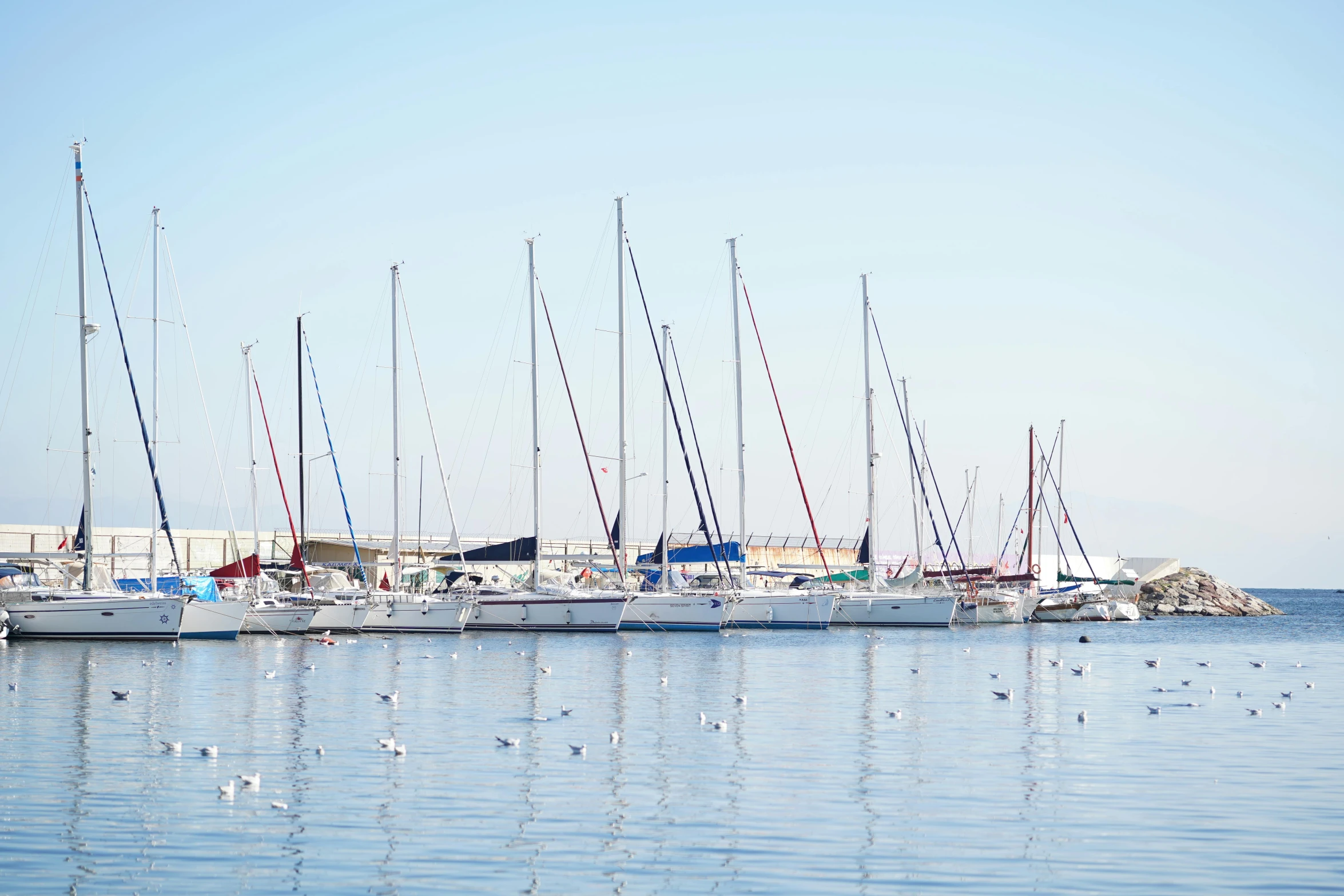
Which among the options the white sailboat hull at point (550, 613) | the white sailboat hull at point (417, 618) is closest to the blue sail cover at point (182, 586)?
the white sailboat hull at point (417, 618)

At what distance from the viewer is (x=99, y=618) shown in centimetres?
4656

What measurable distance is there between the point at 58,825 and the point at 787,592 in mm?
48267

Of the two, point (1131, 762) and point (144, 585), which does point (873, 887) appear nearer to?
point (1131, 762)

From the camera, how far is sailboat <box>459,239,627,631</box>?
55312 mm

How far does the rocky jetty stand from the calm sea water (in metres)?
80.4

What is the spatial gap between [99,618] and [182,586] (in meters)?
3.72

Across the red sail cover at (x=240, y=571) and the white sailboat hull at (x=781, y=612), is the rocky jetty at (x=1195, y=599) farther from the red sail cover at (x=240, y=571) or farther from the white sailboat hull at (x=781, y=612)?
the red sail cover at (x=240, y=571)

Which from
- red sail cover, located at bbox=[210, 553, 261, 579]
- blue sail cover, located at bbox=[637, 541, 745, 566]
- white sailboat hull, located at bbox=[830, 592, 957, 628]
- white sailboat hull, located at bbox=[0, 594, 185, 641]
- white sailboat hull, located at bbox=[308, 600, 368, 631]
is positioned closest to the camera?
white sailboat hull, located at bbox=[0, 594, 185, 641]

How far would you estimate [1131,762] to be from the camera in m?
21.6

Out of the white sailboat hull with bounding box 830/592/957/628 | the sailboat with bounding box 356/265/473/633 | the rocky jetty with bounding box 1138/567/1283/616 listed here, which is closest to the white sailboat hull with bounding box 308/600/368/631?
the sailboat with bounding box 356/265/473/633

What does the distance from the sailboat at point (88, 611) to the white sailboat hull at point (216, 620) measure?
3.56ft

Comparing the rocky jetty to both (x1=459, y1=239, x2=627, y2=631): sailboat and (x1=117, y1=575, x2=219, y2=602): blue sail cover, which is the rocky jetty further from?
(x1=117, y1=575, x2=219, y2=602): blue sail cover

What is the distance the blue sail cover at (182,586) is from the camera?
5034 centimetres

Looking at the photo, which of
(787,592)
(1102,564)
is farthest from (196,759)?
(1102,564)
